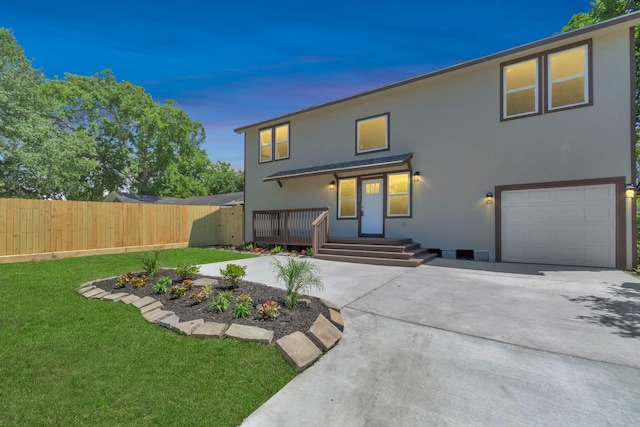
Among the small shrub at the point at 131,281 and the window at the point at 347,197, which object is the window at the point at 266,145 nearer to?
the window at the point at 347,197

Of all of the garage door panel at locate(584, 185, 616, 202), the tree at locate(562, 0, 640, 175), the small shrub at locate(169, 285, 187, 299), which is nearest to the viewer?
the small shrub at locate(169, 285, 187, 299)

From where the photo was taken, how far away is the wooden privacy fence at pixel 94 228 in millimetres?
7957

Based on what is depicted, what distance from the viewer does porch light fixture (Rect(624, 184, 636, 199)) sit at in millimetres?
6512

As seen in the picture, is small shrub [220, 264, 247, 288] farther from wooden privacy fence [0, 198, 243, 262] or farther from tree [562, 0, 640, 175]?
tree [562, 0, 640, 175]

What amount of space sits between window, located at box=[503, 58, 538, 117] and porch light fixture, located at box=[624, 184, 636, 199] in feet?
8.86

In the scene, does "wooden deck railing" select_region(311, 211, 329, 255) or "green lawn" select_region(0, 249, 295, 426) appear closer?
"green lawn" select_region(0, 249, 295, 426)

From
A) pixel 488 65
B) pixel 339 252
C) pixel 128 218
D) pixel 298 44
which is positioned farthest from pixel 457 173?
pixel 128 218

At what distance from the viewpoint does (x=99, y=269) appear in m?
6.84

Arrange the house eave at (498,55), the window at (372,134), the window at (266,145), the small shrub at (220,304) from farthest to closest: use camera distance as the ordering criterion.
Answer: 1. the window at (266,145)
2. the window at (372,134)
3. the house eave at (498,55)
4. the small shrub at (220,304)

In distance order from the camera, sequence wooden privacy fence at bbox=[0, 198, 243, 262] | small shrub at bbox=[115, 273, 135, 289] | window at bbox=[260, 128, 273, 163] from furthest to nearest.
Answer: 1. window at bbox=[260, 128, 273, 163]
2. wooden privacy fence at bbox=[0, 198, 243, 262]
3. small shrub at bbox=[115, 273, 135, 289]

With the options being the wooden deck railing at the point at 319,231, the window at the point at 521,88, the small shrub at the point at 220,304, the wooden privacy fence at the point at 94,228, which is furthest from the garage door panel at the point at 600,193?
the wooden privacy fence at the point at 94,228

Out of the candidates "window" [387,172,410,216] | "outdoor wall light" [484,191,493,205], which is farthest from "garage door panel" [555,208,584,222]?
"window" [387,172,410,216]

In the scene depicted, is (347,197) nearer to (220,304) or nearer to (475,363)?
(220,304)

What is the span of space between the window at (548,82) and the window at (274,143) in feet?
26.5
